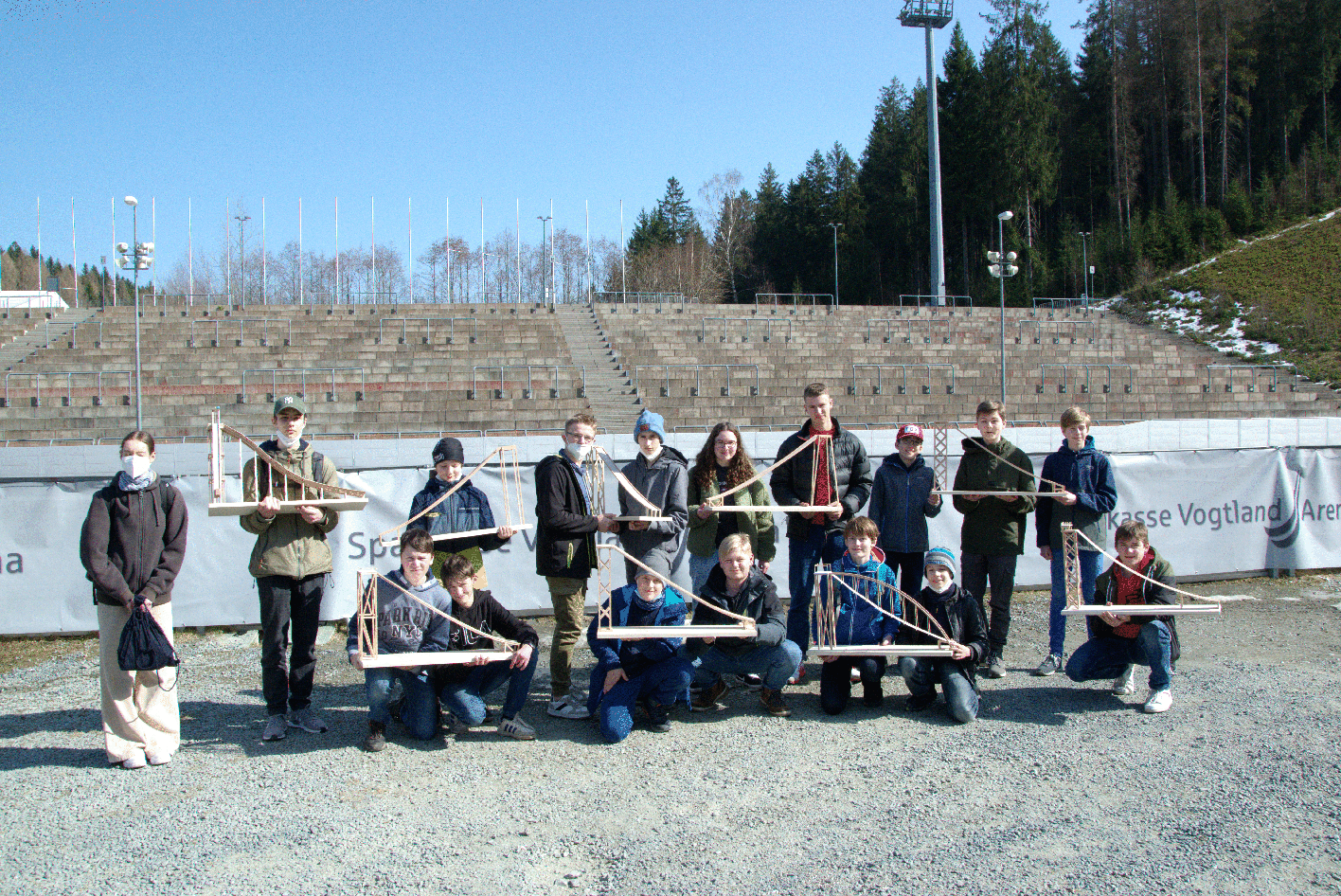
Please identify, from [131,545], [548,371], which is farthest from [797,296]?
[131,545]

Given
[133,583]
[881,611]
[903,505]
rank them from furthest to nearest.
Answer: [903,505] < [881,611] < [133,583]

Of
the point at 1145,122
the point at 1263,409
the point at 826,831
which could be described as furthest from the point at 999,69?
Answer: the point at 826,831

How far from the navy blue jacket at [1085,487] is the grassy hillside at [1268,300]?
1144 inches

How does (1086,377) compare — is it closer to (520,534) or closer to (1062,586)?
(1062,586)

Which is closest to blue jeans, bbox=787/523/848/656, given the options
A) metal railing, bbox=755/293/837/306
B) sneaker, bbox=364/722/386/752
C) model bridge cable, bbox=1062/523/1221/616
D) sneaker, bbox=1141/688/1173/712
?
model bridge cable, bbox=1062/523/1221/616

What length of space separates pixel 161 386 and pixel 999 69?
5152 cm

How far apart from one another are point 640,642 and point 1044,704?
8.90ft

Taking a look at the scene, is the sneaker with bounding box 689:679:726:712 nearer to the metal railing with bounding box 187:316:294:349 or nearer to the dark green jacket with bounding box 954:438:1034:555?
the dark green jacket with bounding box 954:438:1034:555

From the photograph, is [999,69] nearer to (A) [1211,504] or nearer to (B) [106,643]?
(A) [1211,504]

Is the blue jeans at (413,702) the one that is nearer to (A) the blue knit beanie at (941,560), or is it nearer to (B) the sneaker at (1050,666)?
(A) the blue knit beanie at (941,560)

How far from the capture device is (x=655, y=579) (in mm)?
5441

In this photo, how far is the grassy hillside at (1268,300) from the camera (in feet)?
107

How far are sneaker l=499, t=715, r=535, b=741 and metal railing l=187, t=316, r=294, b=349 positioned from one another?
24842 mm

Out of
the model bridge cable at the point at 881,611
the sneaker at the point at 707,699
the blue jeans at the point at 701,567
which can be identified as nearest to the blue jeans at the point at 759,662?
the sneaker at the point at 707,699
